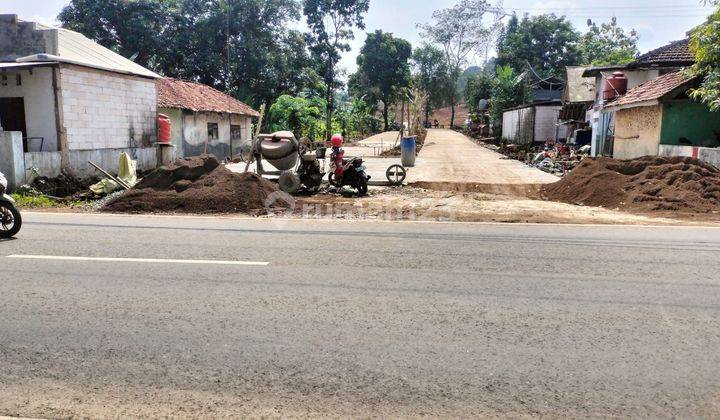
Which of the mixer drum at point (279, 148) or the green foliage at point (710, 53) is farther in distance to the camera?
the mixer drum at point (279, 148)

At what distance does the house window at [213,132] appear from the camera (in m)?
28.8

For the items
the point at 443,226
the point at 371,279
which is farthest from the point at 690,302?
the point at 443,226

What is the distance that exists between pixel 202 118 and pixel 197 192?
1605cm

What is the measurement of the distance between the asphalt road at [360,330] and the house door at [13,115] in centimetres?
1202

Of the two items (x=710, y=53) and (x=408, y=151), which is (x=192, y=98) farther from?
(x=710, y=53)

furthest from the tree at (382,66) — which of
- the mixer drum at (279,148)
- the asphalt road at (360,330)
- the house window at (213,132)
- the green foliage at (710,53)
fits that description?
the asphalt road at (360,330)

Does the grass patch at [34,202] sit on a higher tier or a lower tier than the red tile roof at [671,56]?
lower

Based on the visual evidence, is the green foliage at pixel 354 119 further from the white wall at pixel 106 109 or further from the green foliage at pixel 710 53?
the green foliage at pixel 710 53

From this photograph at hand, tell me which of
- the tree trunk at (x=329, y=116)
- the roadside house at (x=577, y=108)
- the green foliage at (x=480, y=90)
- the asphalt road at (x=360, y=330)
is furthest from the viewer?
the green foliage at (x=480, y=90)

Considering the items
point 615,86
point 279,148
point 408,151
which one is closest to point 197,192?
point 279,148

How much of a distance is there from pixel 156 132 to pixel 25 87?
6063 mm

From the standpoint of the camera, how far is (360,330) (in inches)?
178

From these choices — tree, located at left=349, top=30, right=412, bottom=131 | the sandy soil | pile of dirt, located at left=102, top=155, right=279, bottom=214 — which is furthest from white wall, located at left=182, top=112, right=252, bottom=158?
tree, located at left=349, top=30, right=412, bottom=131

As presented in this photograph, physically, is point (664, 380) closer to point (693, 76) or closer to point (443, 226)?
point (443, 226)
